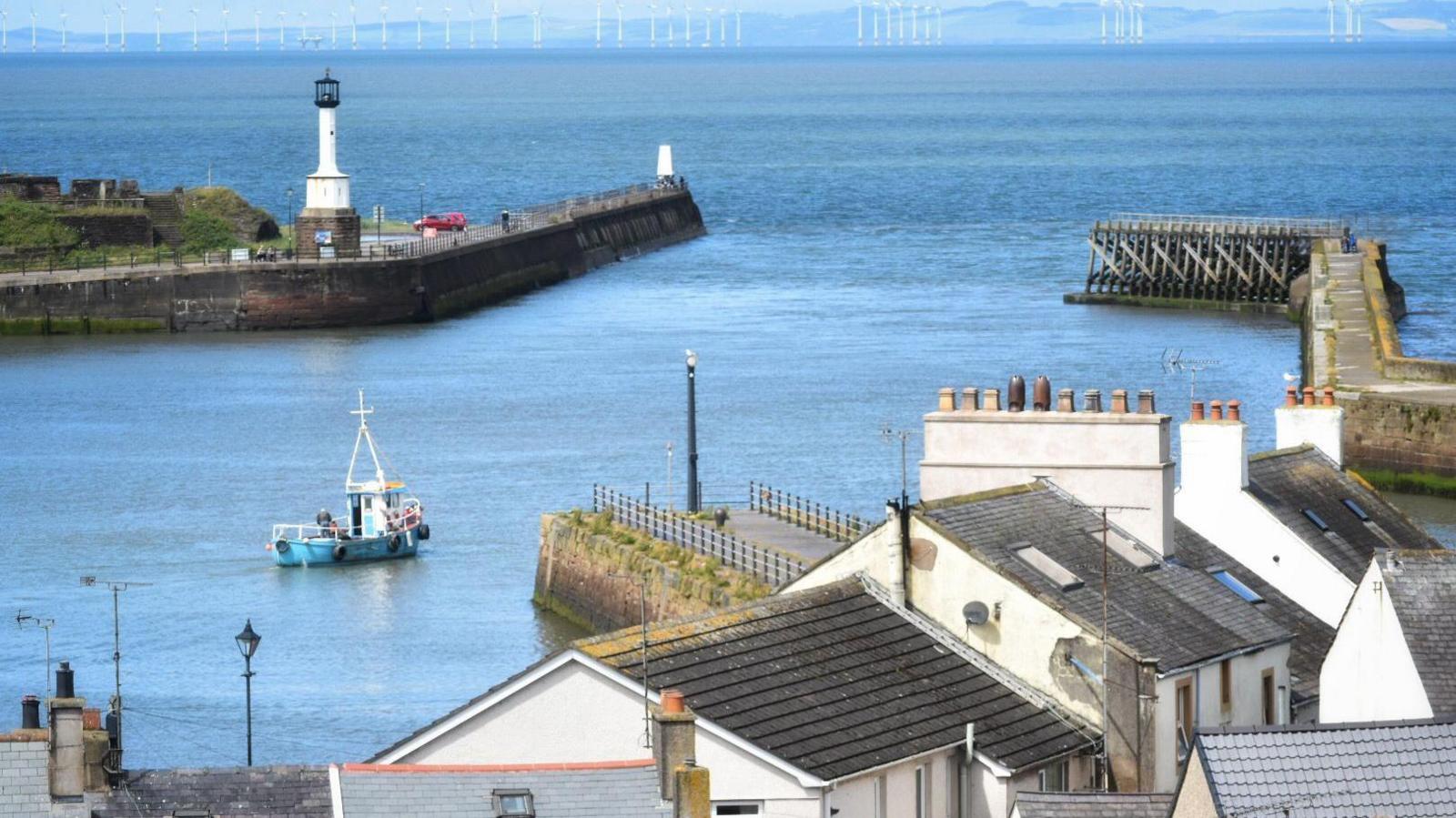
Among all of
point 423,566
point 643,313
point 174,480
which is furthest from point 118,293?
point 423,566

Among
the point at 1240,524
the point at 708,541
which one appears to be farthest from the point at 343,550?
the point at 1240,524

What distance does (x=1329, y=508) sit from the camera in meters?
28.2

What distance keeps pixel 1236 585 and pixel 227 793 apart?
32.4 feet

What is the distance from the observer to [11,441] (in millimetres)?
62812

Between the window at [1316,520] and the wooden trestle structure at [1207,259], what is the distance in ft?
211

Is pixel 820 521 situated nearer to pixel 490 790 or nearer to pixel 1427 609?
pixel 1427 609

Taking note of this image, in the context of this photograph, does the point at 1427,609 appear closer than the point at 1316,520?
Yes

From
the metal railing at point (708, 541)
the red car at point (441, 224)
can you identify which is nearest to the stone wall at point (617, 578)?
the metal railing at point (708, 541)

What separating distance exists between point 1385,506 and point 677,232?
9509cm

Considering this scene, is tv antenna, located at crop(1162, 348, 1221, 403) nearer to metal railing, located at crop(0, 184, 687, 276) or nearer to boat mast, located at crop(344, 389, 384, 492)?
boat mast, located at crop(344, 389, 384, 492)

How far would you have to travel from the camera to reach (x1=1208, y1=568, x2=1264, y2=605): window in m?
25.5

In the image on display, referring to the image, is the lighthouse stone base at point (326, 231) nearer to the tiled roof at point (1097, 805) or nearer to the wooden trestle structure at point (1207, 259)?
the wooden trestle structure at point (1207, 259)

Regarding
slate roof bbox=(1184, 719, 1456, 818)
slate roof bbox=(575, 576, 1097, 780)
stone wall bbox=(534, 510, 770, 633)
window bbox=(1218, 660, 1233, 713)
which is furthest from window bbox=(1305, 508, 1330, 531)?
slate roof bbox=(1184, 719, 1456, 818)

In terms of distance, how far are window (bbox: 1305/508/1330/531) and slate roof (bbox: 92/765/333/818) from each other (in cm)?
1115
